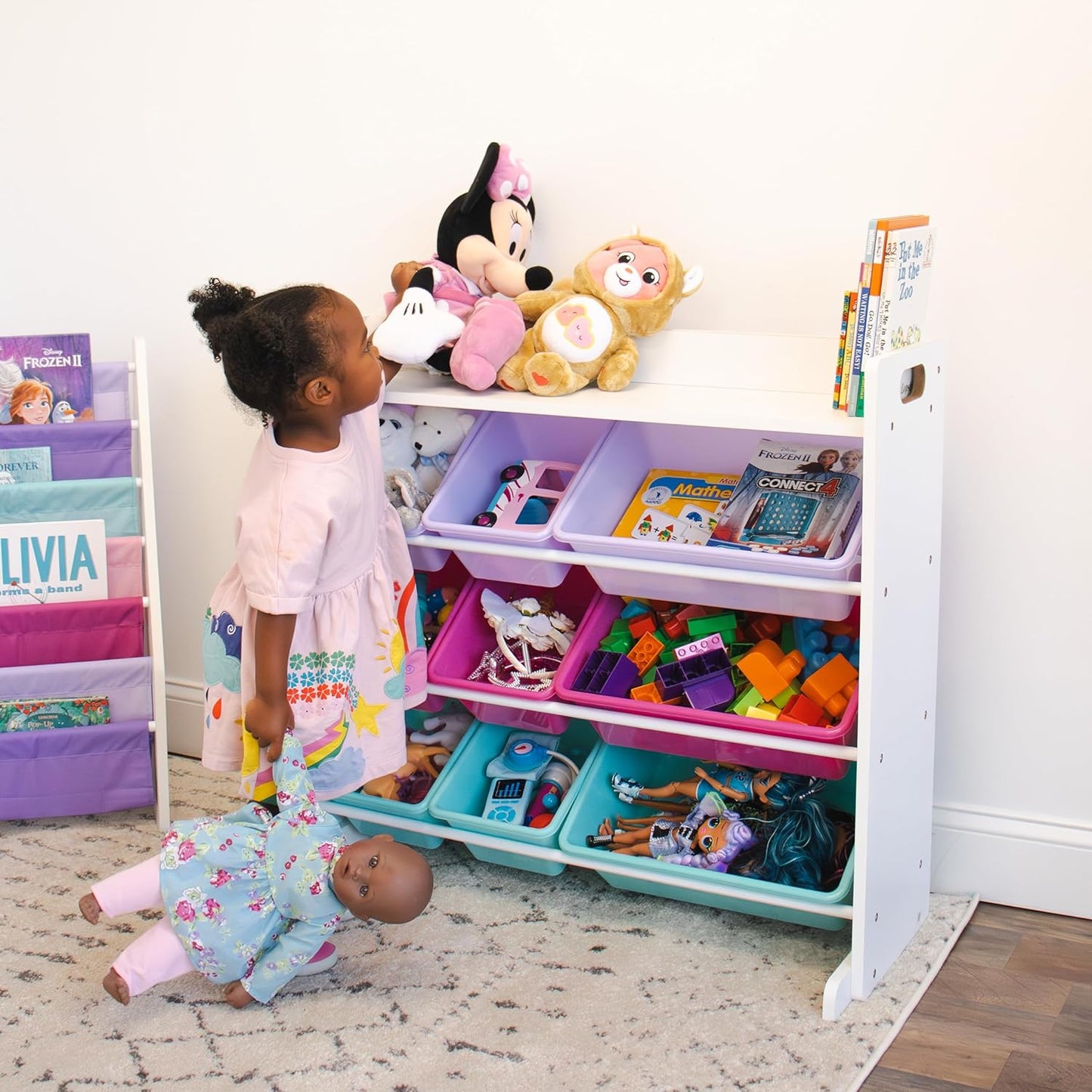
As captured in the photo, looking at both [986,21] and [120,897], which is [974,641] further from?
[120,897]

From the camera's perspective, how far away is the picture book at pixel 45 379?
2.04 metres

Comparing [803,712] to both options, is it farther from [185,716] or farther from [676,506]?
[185,716]

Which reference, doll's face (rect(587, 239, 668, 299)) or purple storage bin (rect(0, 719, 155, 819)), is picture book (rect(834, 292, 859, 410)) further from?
purple storage bin (rect(0, 719, 155, 819))

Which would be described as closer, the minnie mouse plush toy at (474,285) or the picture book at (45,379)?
the minnie mouse plush toy at (474,285)

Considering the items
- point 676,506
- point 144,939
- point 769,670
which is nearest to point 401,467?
point 676,506

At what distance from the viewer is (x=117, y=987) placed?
5.07 ft

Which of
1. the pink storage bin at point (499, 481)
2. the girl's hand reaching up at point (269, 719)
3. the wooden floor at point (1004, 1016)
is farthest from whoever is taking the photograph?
the pink storage bin at point (499, 481)

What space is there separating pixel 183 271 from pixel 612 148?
835 millimetres

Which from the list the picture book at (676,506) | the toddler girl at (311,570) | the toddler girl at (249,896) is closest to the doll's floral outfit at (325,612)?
the toddler girl at (311,570)

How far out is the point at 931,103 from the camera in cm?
165

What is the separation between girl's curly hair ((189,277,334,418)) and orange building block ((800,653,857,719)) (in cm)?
75

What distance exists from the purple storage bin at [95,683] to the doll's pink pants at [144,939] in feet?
1.71

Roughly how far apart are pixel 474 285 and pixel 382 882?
87 centimetres

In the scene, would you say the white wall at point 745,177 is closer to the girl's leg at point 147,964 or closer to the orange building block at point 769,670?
the orange building block at point 769,670
